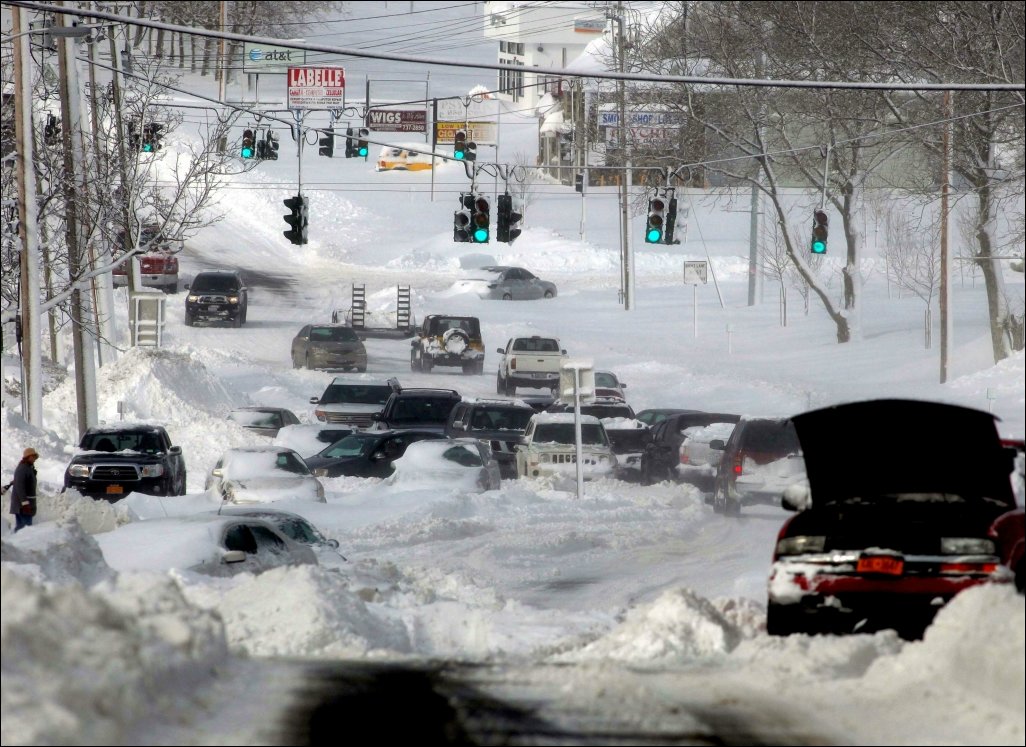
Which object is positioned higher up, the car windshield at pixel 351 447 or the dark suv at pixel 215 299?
the dark suv at pixel 215 299

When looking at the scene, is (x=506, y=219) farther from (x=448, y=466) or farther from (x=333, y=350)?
(x=333, y=350)

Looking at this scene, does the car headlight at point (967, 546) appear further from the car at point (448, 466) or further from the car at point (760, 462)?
the car at point (448, 466)

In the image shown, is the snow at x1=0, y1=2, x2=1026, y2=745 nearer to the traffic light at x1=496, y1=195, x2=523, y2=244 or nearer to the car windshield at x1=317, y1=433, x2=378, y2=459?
the car windshield at x1=317, y1=433, x2=378, y2=459

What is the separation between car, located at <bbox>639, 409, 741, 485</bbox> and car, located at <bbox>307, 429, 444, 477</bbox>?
4190 millimetres

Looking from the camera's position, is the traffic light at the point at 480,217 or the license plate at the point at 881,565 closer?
the license plate at the point at 881,565

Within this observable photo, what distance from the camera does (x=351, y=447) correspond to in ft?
94.1

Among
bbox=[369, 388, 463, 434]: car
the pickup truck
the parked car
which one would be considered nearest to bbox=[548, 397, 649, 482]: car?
the parked car

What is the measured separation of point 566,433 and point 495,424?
272 cm

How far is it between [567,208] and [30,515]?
236 feet

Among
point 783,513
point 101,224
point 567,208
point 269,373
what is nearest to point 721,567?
point 783,513

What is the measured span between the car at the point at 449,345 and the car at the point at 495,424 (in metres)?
14.7

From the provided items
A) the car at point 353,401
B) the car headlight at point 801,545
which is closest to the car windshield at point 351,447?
the car at point 353,401

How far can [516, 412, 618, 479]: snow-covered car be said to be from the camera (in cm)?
2761

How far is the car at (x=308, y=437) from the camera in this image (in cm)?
3083
